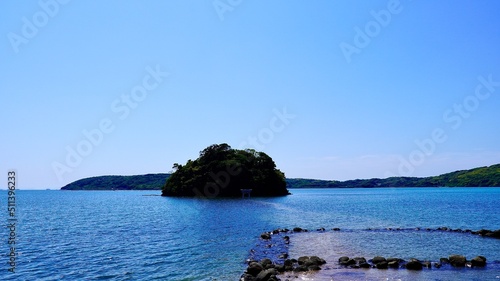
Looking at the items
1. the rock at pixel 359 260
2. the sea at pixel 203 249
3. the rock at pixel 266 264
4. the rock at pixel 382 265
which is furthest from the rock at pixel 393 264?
the rock at pixel 266 264

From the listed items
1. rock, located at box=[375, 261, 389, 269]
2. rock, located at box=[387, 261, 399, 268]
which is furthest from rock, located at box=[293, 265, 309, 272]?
rock, located at box=[387, 261, 399, 268]

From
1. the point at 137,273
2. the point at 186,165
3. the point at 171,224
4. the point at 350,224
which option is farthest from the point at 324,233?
the point at 186,165

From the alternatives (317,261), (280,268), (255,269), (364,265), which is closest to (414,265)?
(364,265)

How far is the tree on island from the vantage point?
166m

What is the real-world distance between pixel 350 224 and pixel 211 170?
110 m

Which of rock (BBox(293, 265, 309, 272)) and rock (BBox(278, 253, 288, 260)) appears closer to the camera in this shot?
rock (BBox(293, 265, 309, 272))

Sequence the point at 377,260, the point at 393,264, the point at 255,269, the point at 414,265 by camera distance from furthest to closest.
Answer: the point at 377,260, the point at 393,264, the point at 414,265, the point at 255,269

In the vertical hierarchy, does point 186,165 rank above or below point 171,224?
above

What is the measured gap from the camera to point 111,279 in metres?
26.9

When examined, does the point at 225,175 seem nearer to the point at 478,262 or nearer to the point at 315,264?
the point at 315,264

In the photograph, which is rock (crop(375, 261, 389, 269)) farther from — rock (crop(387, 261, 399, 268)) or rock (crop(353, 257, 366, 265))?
rock (crop(353, 257, 366, 265))

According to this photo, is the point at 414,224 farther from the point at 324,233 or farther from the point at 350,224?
the point at 324,233

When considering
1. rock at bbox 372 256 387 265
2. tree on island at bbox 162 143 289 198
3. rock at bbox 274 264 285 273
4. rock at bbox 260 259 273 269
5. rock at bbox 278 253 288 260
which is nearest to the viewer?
rock at bbox 274 264 285 273

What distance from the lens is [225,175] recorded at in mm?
166000
